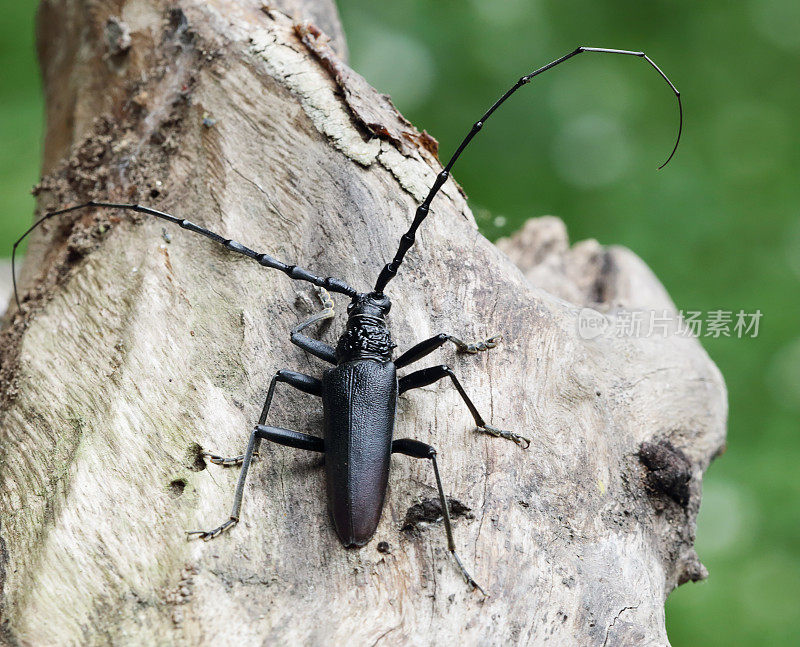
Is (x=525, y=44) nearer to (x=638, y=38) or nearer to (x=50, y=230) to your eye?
(x=638, y=38)

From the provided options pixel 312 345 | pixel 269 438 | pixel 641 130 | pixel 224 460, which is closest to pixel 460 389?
pixel 312 345

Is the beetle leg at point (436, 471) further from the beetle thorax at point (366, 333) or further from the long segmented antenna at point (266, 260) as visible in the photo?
the long segmented antenna at point (266, 260)

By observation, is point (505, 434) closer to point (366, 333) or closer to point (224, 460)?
point (366, 333)

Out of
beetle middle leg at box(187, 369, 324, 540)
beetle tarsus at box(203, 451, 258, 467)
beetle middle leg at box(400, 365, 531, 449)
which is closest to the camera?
beetle middle leg at box(187, 369, 324, 540)

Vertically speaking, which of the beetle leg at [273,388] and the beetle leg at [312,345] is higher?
the beetle leg at [312,345]

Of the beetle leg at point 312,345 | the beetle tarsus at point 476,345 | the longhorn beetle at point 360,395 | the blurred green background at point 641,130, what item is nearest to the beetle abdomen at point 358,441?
the longhorn beetle at point 360,395

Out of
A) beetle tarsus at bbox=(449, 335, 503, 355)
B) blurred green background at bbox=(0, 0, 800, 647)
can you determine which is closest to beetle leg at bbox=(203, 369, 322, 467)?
beetle tarsus at bbox=(449, 335, 503, 355)

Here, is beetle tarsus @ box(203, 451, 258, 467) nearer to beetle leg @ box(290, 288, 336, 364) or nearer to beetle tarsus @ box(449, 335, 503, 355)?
beetle leg @ box(290, 288, 336, 364)
